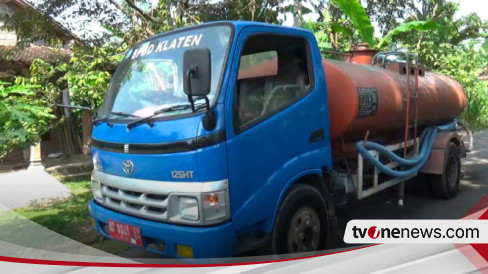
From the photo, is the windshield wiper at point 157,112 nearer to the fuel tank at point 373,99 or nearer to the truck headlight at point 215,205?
the truck headlight at point 215,205

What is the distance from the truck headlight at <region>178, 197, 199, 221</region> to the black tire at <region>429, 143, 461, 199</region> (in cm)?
422

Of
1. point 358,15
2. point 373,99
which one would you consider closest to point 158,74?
point 373,99

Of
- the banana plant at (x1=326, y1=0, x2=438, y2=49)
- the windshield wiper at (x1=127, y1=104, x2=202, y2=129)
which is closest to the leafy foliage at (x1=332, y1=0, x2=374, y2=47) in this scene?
the banana plant at (x1=326, y1=0, x2=438, y2=49)

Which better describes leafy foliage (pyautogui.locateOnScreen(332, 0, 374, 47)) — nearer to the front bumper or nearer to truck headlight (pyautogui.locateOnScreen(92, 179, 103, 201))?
truck headlight (pyautogui.locateOnScreen(92, 179, 103, 201))

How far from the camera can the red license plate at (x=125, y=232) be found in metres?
2.92

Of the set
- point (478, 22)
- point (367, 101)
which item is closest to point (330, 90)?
point (367, 101)

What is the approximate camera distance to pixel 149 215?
9.36ft

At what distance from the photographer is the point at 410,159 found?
5.10 m

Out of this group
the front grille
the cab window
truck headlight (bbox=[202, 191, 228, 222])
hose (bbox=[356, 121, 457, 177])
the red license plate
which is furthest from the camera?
hose (bbox=[356, 121, 457, 177])

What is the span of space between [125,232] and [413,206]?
4.01 meters

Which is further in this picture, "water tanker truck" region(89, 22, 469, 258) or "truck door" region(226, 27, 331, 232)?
"truck door" region(226, 27, 331, 232)

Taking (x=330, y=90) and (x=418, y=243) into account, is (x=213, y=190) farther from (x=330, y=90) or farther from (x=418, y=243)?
(x=418, y=243)

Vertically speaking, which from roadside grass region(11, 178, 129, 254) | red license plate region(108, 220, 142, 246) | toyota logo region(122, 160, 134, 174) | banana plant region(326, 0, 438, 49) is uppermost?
banana plant region(326, 0, 438, 49)

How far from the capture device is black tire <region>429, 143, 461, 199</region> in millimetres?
5547
